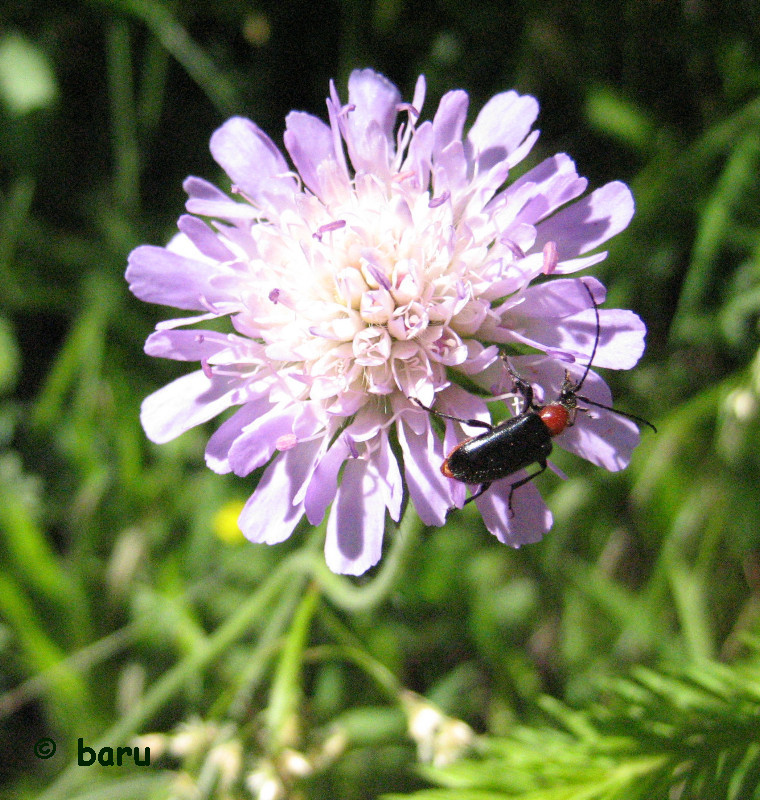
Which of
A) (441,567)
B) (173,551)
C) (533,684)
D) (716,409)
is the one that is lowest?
(533,684)

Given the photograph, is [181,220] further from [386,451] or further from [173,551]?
[173,551]

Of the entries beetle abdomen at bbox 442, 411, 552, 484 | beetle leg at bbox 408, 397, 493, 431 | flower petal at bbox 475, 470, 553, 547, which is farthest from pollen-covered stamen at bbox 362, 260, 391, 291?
flower petal at bbox 475, 470, 553, 547

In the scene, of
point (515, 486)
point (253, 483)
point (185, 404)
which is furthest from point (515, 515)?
point (253, 483)

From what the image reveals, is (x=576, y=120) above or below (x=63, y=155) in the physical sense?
below

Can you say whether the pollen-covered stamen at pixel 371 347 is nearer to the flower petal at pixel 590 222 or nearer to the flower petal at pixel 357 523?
the flower petal at pixel 357 523

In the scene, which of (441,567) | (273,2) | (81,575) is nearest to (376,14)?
(273,2)

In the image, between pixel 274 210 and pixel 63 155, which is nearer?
pixel 274 210

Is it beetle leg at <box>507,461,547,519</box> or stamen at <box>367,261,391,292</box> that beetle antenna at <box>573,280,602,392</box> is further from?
stamen at <box>367,261,391,292</box>

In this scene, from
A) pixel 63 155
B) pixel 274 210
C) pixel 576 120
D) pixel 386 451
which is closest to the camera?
pixel 386 451

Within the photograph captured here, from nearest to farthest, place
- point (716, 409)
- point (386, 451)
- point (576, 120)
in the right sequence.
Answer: point (386, 451)
point (716, 409)
point (576, 120)
